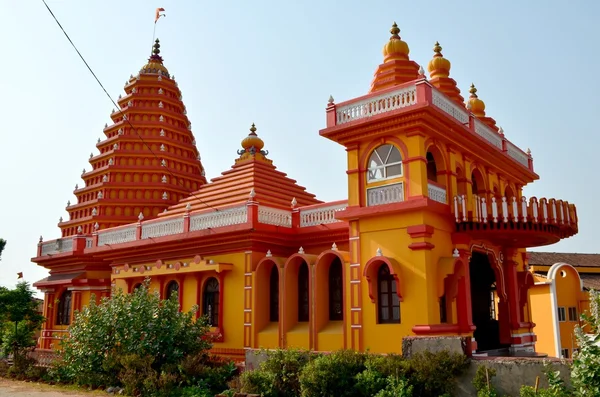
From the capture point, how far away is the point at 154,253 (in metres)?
20.7

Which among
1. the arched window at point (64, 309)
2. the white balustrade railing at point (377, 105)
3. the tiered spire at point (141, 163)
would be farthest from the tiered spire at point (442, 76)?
the arched window at point (64, 309)

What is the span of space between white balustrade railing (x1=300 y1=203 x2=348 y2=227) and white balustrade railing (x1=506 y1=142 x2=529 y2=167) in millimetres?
6157

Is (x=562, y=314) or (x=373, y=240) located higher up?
(x=373, y=240)

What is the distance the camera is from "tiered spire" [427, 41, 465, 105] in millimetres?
18594

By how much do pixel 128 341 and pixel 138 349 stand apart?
47 cm

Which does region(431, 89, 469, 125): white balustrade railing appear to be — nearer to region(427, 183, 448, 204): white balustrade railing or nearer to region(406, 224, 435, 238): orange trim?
region(427, 183, 448, 204): white balustrade railing

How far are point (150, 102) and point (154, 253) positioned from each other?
10.6m

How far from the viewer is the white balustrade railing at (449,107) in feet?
48.6

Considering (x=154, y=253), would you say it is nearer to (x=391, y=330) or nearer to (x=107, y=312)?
(x=107, y=312)

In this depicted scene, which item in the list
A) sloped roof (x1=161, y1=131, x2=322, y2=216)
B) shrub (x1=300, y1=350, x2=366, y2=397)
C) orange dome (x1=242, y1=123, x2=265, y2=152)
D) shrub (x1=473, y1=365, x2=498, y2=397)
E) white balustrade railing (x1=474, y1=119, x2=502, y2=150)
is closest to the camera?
shrub (x1=473, y1=365, x2=498, y2=397)

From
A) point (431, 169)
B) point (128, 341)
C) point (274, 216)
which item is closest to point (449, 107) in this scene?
point (431, 169)

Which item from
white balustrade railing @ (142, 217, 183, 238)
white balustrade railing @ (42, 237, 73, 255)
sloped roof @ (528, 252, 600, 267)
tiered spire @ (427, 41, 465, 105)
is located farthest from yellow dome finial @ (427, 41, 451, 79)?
sloped roof @ (528, 252, 600, 267)

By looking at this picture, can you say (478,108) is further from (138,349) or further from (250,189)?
(138,349)

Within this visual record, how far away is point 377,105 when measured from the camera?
15.2 m
